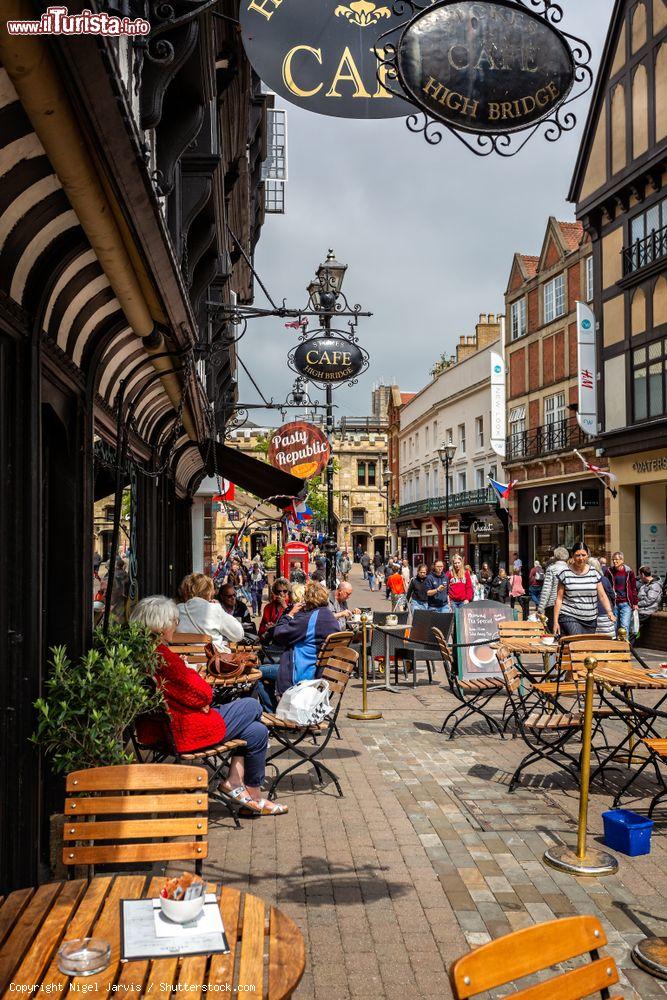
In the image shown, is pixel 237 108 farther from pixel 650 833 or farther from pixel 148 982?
pixel 148 982

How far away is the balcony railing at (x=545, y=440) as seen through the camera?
2983cm

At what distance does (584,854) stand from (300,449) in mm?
11524

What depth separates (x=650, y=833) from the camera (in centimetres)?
549

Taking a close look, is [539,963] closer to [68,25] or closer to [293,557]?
[68,25]

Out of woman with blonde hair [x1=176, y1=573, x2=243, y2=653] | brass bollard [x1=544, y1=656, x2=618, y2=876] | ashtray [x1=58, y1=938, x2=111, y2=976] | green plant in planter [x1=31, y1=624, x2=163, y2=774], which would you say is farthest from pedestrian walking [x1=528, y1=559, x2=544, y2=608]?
ashtray [x1=58, y1=938, x2=111, y2=976]

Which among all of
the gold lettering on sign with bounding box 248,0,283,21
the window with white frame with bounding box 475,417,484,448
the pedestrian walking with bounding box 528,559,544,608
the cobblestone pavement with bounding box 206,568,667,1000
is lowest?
the cobblestone pavement with bounding box 206,568,667,1000

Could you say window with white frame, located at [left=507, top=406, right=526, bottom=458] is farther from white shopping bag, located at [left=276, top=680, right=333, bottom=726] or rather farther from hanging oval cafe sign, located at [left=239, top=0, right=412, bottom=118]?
hanging oval cafe sign, located at [left=239, top=0, right=412, bottom=118]

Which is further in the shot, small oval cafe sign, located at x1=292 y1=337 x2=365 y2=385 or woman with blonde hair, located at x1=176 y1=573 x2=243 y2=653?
small oval cafe sign, located at x1=292 y1=337 x2=365 y2=385

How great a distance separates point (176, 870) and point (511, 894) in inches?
74.8

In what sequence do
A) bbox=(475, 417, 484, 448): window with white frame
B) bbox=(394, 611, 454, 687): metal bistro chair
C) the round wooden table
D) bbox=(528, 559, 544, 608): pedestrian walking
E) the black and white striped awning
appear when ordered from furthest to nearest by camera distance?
bbox=(475, 417, 484, 448): window with white frame
bbox=(528, 559, 544, 608): pedestrian walking
bbox=(394, 611, 454, 687): metal bistro chair
the black and white striped awning
the round wooden table

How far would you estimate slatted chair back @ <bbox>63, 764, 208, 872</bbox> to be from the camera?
132 inches

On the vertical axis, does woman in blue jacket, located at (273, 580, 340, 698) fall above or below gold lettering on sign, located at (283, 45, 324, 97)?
below

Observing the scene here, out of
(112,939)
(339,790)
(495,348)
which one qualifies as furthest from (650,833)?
(495,348)

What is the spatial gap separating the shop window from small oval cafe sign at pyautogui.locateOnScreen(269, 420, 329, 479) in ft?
32.7
